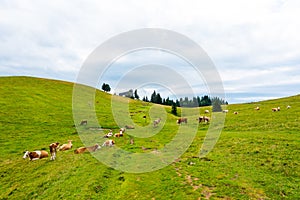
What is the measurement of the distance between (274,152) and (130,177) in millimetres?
13145

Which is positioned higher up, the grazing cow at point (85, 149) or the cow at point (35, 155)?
the grazing cow at point (85, 149)

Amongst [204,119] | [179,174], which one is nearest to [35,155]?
[179,174]

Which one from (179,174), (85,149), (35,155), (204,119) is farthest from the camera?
(204,119)

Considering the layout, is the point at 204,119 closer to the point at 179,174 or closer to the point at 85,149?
the point at 85,149

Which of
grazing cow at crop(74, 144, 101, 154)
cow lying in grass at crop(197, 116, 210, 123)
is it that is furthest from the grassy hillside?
cow lying in grass at crop(197, 116, 210, 123)

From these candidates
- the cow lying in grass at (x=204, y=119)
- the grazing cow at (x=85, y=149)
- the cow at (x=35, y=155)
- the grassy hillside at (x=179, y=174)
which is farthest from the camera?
the cow lying in grass at (x=204, y=119)

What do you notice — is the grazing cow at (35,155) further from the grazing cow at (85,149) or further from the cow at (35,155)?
the grazing cow at (85,149)

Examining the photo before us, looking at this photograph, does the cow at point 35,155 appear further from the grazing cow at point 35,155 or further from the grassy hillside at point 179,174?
the grassy hillside at point 179,174

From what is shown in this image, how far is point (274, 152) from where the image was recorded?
19.5 metres

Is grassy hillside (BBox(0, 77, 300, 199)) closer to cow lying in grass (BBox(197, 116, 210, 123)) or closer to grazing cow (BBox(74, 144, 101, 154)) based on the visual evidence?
grazing cow (BBox(74, 144, 101, 154))

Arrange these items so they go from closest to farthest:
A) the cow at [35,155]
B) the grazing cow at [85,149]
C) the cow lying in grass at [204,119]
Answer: the cow at [35,155] → the grazing cow at [85,149] → the cow lying in grass at [204,119]

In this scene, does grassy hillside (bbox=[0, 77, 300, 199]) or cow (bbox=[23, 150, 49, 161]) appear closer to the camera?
grassy hillside (bbox=[0, 77, 300, 199])

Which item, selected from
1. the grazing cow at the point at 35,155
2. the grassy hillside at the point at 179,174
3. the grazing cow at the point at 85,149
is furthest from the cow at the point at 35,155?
the grazing cow at the point at 85,149

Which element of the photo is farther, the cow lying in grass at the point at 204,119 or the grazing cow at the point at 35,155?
the cow lying in grass at the point at 204,119
